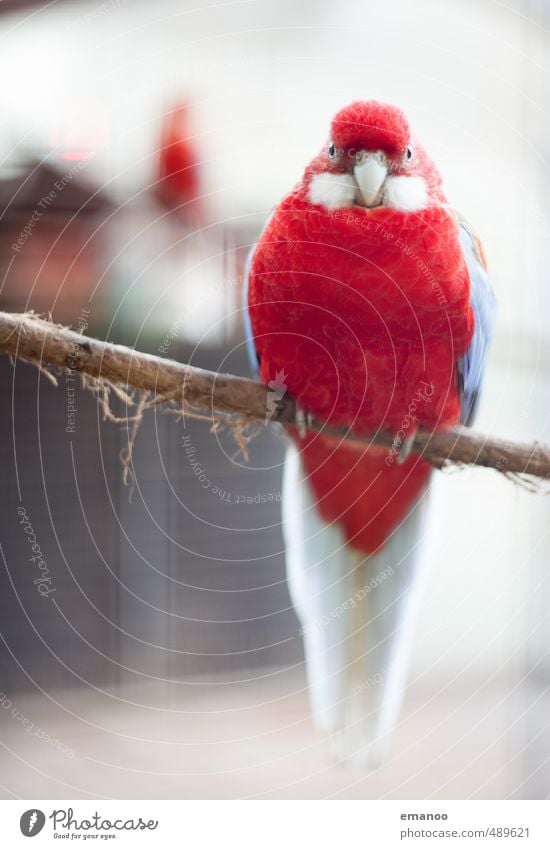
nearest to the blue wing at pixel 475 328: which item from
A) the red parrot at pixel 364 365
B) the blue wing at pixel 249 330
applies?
the red parrot at pixel 364 365

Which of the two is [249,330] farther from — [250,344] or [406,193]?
[406,193]

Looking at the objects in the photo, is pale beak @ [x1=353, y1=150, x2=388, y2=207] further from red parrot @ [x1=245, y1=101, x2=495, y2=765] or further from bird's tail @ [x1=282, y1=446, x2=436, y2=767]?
bird's tail @ [x1=282, y1=446, x2=436, y2=767]

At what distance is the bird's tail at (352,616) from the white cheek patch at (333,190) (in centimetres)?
18

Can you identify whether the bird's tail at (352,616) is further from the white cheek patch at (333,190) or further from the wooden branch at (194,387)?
the white cheek patch at (333,190)

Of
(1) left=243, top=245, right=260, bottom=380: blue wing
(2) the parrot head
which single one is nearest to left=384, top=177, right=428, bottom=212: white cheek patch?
(2) the parrot head

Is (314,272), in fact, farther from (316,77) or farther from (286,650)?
(286,650)

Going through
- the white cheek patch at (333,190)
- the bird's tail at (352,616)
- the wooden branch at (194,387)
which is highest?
the white cheek patch at (333,190)

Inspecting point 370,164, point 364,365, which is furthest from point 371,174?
point 364,365

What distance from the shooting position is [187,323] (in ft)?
1.52

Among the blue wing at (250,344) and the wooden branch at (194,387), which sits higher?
the blue wing at (250,344)

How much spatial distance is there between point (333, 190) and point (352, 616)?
302 mm

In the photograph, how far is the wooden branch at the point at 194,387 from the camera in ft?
1.41

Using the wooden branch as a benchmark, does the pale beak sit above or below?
above

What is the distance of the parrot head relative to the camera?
43cm
